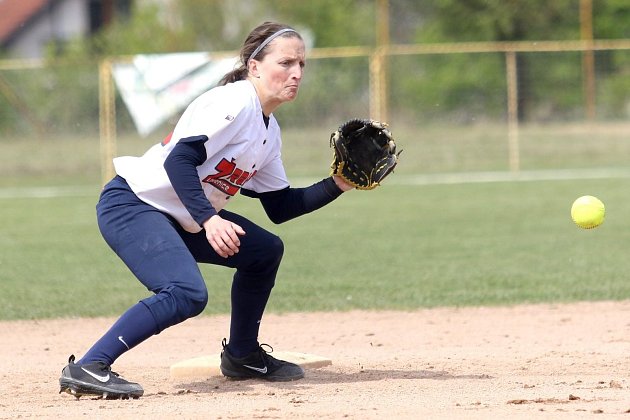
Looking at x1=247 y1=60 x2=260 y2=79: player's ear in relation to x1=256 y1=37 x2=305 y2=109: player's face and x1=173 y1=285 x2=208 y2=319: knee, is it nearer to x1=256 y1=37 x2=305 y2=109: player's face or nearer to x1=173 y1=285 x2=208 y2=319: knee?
x1=256 y1=37 x2=305 y2=109: player's face

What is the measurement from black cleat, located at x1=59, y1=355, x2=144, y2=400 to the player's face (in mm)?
1218

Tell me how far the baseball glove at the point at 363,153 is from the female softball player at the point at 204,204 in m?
0.07

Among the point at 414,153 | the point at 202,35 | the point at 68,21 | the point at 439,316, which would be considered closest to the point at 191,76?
the point at 414,153

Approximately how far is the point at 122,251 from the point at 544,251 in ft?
18.0

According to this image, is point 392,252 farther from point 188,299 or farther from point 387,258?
point 188,299

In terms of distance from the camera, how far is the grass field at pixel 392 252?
712 cm

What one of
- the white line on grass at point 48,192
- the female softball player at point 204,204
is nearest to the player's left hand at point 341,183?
the female softball player at point 204,204

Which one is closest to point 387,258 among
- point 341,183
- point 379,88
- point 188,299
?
point 341,183

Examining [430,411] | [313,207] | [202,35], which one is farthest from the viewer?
[202,35]

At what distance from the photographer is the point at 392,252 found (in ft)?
30.2

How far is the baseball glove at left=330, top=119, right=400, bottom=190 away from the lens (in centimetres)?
457

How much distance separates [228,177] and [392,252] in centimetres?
507

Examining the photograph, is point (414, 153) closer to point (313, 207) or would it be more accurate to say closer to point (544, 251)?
point (544, 251)

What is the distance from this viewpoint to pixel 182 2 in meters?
26.2
